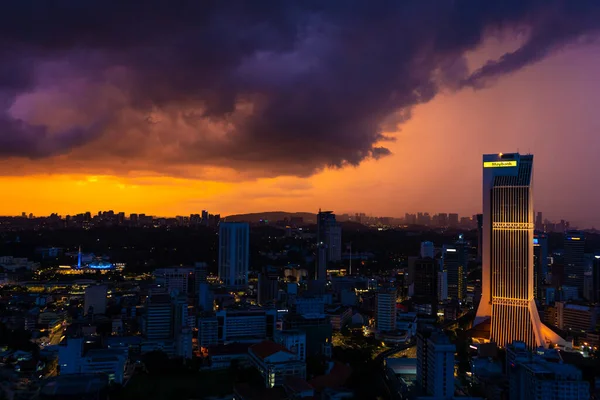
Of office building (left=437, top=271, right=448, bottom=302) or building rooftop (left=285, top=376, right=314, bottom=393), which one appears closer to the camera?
building rooftop (left=285, top=376, right=314, bottom=393)

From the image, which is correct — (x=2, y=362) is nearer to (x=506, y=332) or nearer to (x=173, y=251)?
(x=506, y=332)

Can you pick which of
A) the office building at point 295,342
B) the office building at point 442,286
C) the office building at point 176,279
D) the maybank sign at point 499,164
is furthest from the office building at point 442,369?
the office building at point 176,279

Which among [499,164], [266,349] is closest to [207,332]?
[266,349]

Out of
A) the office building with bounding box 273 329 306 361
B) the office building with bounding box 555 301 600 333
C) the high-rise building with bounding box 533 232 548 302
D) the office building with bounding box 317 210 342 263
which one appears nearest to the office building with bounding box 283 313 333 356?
the office building with bounding box 273 329 306 361

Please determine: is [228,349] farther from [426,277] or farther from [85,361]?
[426,277]

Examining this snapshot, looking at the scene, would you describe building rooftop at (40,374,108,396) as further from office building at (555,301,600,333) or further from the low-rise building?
office building at (555,301,600,333)

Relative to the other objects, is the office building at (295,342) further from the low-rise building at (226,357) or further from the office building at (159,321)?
the office building at (159,321)

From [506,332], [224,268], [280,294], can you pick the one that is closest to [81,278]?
[224,268]
